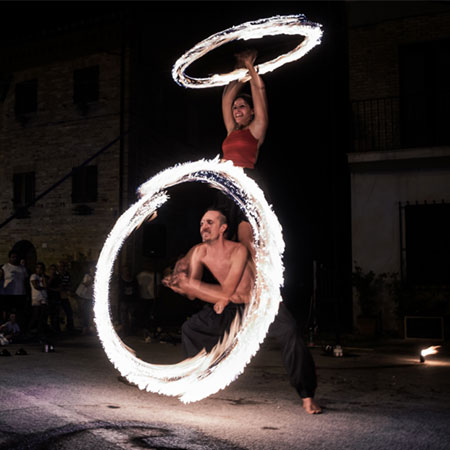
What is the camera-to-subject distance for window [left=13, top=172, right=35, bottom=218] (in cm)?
1945

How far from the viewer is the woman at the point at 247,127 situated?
5398mm

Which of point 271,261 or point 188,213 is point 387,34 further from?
point 271,261

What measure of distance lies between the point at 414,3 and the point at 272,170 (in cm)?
733

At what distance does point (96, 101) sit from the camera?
18500 mm

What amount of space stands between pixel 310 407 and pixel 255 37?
3.69 meters

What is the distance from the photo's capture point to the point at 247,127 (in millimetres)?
5516

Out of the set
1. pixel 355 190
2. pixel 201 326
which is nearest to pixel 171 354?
pixel 201 326

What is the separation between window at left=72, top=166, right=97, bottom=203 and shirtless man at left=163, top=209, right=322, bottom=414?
43.9 feet

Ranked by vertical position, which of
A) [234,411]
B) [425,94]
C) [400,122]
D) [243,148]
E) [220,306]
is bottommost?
[234,411]

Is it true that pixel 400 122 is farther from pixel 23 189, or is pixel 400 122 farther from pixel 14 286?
pixel 23 189

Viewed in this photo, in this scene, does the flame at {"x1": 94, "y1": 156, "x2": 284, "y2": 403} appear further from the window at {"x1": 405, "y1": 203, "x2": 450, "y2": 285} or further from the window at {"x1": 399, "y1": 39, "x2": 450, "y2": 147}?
the window at {"x1": 399, "y1": 39, "x2": 450, "y2": 147}

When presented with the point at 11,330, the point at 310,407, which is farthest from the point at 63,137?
the point at 310,407

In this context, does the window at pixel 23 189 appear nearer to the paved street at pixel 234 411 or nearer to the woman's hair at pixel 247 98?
the paved street at pixel 234 411

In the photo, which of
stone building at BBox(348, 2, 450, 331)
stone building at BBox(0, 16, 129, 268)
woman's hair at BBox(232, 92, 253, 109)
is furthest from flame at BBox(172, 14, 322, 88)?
stone building at BBox(0, 16, 129, 268)
